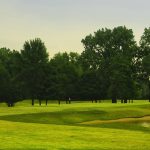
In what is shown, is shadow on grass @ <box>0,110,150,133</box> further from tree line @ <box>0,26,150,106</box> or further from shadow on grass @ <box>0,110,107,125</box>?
tree line @ <box>0,26,150,106</box>

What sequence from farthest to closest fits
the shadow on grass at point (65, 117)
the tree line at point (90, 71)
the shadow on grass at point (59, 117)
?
1. the tree line at point (90, 71)
2. the shadow on grass at point (59, 117)
3. the shadow on grass at point (65, 117)

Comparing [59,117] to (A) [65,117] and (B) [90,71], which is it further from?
(B) [90,71]

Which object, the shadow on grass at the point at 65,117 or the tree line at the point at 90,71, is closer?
the shadow on grass at the point at 65,117

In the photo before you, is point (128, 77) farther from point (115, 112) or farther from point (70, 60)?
point (115, 112)

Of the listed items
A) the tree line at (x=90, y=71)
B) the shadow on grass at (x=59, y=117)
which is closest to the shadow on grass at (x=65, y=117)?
the shadow on grass at (x=59, y=117)

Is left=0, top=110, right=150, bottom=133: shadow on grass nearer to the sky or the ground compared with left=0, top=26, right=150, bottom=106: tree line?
nearer to the ground

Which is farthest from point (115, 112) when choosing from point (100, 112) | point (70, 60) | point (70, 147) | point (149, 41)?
point (70, 60)

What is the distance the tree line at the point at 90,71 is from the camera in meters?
115

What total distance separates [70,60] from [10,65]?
88.5 feet

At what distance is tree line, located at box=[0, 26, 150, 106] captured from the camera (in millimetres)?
A: 114625

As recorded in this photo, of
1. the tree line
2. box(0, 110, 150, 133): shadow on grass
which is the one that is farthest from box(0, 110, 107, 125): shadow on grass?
the tree line

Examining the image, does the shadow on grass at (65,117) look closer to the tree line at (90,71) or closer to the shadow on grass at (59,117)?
the shadow on grass at (59,117)

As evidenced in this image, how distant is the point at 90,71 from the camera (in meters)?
127

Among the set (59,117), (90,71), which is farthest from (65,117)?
(90,71)
